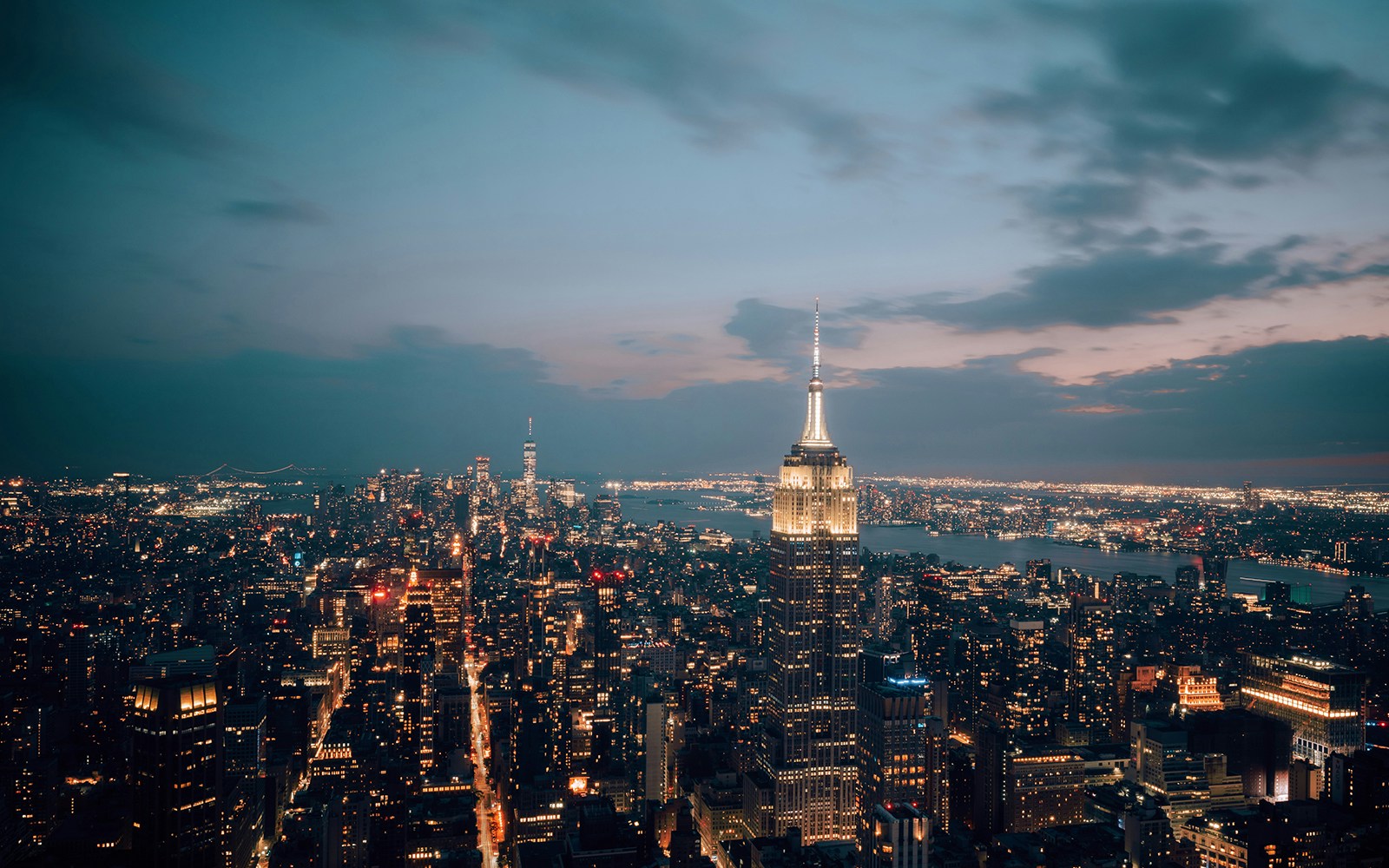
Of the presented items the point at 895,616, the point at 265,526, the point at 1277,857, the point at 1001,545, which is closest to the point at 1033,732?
the point at 1277,857

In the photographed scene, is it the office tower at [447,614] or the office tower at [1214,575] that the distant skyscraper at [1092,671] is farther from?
the office tower at [447,614]

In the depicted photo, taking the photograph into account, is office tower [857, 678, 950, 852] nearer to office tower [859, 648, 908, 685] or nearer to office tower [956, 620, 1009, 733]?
office tower [859, 648, 908, 685]

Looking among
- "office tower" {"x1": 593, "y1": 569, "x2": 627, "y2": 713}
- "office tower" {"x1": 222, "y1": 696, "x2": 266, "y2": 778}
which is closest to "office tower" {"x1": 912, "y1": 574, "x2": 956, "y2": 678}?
"office tower" {"x1": 593, "y1": 569, "x2": 627, "y2": 713}

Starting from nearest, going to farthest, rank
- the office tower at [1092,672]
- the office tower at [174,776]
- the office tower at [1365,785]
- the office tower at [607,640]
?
the office tower at [174,776], the office tower at [1365,785], the office tower at [1092,672], the office tower at [607,640]

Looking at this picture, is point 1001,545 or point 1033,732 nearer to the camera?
point 1033,732

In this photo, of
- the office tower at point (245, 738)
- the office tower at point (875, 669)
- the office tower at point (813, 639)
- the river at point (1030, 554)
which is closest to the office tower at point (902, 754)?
the office tower at point (813, 639)

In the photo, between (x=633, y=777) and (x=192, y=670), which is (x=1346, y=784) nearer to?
(x=633, y=777)
